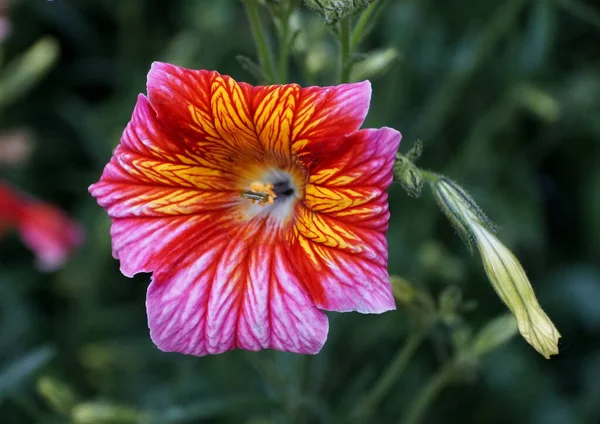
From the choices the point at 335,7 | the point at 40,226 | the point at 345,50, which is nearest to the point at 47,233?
the point at 40,226

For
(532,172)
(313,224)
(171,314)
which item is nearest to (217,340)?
(171,314)

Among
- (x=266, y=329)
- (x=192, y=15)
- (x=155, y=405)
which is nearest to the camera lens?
(x=266, y=329)

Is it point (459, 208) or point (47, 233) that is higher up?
point (459, 208)

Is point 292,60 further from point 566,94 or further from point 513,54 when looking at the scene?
point 566,94

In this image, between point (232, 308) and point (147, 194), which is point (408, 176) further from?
point (147, 194)

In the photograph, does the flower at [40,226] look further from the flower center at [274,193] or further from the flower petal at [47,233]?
the flower center at [274,193]

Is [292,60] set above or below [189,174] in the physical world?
below

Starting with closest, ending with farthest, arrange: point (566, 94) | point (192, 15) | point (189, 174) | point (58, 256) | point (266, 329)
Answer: point (266, 329), point (189, 174), point (58, 256), point (566, 94), point (192, 15)
